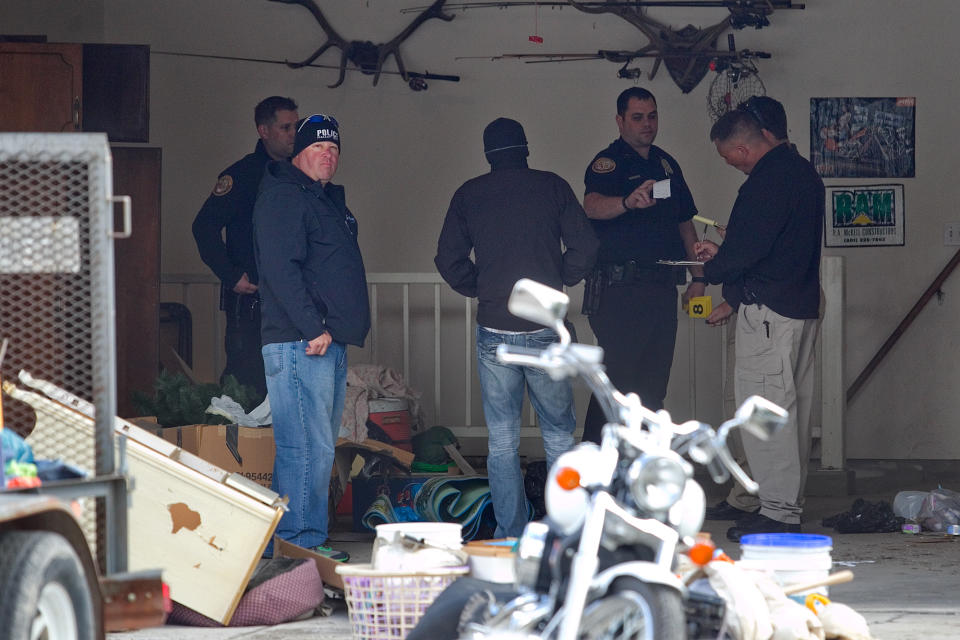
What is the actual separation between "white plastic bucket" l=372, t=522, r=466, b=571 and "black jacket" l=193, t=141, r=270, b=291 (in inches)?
124

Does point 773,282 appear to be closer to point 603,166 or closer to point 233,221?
point 603,166

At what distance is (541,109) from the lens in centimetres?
866

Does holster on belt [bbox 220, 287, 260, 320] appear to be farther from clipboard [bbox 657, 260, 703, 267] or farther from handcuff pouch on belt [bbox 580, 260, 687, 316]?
clipboard [bbox 657, 260, 703, 267]

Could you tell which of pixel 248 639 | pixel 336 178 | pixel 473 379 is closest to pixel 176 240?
pixel 336 178

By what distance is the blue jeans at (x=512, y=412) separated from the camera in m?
5.37

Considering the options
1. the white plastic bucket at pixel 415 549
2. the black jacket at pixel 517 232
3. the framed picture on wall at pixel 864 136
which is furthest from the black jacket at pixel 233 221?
the framed picture on wall at pixel 864 136

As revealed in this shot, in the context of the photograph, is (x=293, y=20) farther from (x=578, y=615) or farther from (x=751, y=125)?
(x=578, y=615)

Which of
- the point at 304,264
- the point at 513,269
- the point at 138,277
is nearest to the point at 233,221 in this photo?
the point at 138,277

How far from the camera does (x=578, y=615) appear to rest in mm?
2965

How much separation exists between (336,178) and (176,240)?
1.07 m

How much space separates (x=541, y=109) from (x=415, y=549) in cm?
513

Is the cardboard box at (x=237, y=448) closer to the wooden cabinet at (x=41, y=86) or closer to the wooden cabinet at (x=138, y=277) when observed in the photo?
the wooden cabinet at (x=138, y=277)

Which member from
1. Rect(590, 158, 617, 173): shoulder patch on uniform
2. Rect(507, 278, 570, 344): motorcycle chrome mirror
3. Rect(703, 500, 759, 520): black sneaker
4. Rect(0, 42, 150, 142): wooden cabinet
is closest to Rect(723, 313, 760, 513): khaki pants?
Rect(703, 500, 759, 520): black sneaker

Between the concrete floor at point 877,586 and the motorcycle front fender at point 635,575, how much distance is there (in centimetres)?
136
